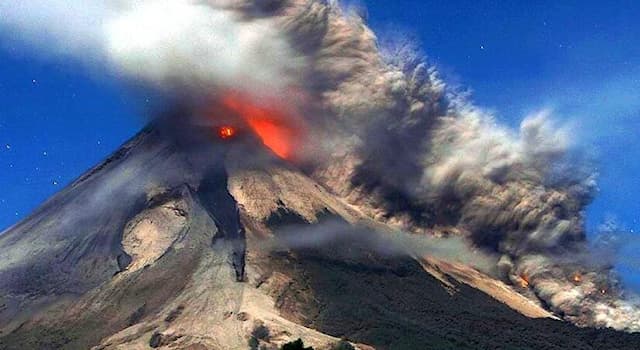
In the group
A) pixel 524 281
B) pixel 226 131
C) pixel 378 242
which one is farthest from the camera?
pixel 226 131

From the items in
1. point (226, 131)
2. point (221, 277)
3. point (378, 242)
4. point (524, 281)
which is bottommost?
point (221, 277)

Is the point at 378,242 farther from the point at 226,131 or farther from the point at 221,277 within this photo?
the point at 226,131

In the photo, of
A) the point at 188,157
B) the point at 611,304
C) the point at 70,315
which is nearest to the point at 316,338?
the point at 70,315

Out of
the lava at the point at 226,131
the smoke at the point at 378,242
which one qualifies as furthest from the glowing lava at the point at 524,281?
the lava at the point at 226,131

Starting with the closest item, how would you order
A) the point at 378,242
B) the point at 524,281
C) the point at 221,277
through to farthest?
the point at 221,277
the point at 378,242
the point at 524,281

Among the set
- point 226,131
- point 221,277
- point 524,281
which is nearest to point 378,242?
point 524,281

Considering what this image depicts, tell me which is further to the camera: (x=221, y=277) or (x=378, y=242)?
(x=378, y=242)
